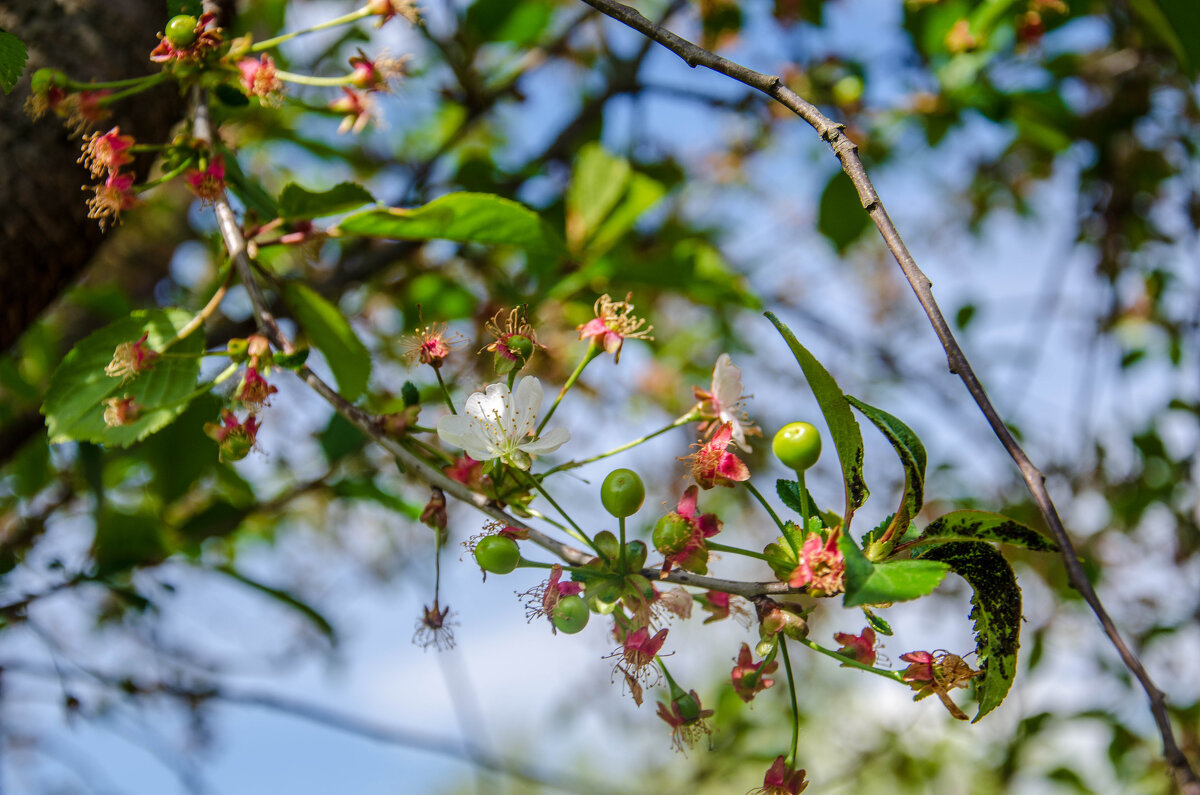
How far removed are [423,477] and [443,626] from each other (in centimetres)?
22

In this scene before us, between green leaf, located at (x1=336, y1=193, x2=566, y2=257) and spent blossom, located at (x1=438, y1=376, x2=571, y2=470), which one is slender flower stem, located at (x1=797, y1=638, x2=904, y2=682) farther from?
green leaf, located at (x1=336, y1=193, x2=566, y2=257)

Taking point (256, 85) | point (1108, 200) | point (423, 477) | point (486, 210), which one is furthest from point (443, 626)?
point (1108, 200)

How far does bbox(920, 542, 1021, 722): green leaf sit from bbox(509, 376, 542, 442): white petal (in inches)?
15.6

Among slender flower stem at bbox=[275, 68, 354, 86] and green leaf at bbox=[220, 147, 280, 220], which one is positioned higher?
slender flower stem at bbox=[275, 68, 354, 86]

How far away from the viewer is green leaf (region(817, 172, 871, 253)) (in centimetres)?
195

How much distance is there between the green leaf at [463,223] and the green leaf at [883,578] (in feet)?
1.78

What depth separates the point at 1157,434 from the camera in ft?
8.54

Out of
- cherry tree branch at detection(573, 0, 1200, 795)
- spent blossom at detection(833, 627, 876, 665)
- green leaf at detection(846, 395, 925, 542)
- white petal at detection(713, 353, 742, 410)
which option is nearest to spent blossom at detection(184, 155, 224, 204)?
cherry tree branch at detection(573, 0, 1200, 795)

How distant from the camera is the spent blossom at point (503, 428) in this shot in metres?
0.83

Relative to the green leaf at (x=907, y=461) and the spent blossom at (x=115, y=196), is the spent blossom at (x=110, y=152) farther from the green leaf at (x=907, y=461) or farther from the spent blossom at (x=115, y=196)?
the green leaf at (x=907, y=461)

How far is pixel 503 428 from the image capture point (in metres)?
0.85

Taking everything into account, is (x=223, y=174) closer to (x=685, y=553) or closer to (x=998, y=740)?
(x=685, y=553)

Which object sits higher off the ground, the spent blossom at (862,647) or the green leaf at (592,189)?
the green leaf at (592,189)

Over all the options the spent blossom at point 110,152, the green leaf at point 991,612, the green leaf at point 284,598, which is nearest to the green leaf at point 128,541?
the green leaf at point 284,598
